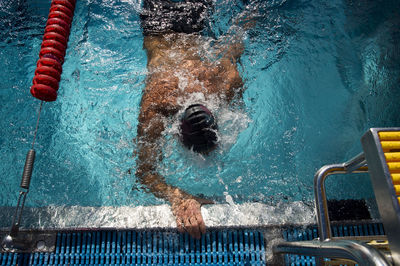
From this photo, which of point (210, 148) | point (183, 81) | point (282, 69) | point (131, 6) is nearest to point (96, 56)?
point (131, 6)

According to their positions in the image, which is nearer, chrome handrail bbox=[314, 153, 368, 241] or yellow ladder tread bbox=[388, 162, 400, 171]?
yellow ladder tread bbox=[388, 162, 400, 171]

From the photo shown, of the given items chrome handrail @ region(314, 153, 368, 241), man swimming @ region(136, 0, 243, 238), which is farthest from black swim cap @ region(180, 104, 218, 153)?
chrome handrail @ region(314, 153, 368, 241)

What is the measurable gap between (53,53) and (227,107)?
2.15 meters

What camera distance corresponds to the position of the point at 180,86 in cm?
335

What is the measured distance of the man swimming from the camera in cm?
264

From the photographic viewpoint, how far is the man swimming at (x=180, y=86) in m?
2.64

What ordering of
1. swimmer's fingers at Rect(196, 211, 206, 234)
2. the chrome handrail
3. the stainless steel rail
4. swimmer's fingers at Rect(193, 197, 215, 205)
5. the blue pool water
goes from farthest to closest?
1. the blue pool water
2. swimmer's fingers at Rect(193, 197, 215, 205)
3. swimmer's fingers at Rect(196, 211, 206, 234)
4. the chrome handrail
5. the stainless steel rail

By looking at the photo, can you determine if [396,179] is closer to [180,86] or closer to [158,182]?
[158,182]

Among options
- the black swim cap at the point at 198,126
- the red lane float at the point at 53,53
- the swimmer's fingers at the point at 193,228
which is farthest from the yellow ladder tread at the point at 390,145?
the red lane float at the point at 53,53

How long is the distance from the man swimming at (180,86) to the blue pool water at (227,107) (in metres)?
0.22

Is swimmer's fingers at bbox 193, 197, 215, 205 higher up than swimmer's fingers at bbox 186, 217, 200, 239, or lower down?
higher up

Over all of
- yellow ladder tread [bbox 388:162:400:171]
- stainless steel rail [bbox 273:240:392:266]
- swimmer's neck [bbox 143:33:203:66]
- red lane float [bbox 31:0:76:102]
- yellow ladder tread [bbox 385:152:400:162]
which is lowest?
stainless steel rail [bbox 273:240:392:266]

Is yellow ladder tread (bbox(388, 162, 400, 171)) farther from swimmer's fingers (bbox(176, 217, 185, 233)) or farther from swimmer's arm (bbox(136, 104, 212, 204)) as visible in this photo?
swimmer's arm (bbox(136, 104, 212, 204))

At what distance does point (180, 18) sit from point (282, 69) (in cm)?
178
